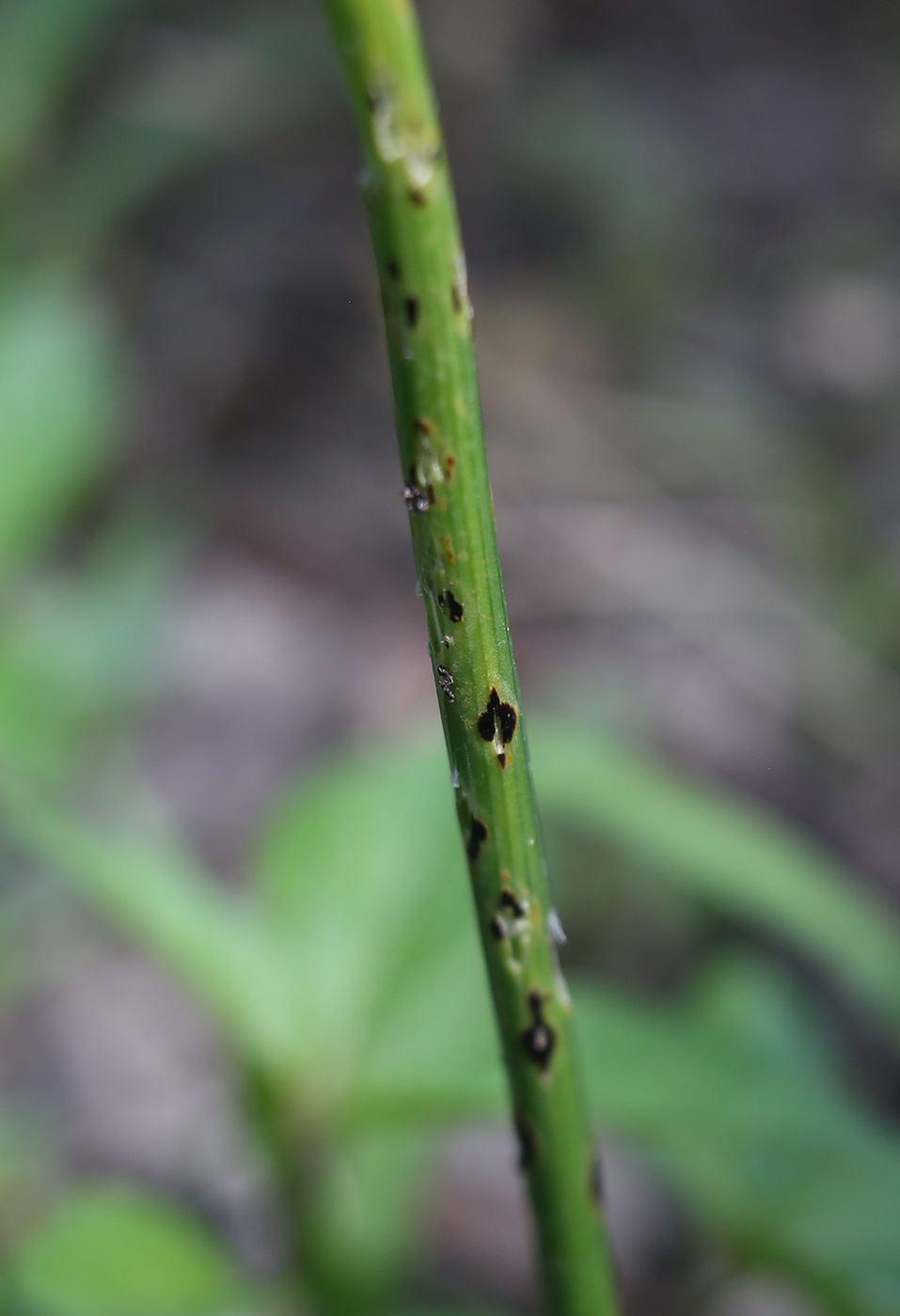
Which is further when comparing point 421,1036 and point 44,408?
point 44,408

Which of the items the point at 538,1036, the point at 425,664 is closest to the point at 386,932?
the point at 538,1036

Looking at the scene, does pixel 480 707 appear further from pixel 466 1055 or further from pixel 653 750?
pixel 653 750

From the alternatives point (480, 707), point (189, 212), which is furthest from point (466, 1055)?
point (189, 212)

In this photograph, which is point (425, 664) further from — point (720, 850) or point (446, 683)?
point (446, 683)

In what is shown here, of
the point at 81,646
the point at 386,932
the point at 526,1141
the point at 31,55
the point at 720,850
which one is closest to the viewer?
the point at 526,1141

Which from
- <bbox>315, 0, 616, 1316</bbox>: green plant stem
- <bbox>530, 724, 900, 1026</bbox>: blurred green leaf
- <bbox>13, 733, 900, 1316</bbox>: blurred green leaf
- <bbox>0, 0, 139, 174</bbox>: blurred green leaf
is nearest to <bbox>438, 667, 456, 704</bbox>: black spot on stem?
<bbox>315, 0, 616, 1316</bbox>: green plant stem

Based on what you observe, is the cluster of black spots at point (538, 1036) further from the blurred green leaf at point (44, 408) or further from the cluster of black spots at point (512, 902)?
the blurred green leaf at point (44, 408)

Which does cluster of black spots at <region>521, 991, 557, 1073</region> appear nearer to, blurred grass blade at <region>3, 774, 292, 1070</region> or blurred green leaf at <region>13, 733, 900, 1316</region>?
blurred green leaf at <region>13, 733, 900, 1316</region>
